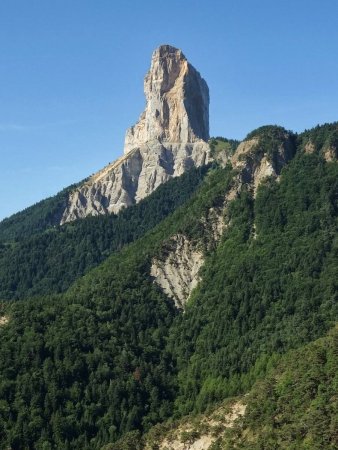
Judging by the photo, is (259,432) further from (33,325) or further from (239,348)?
(33,325)

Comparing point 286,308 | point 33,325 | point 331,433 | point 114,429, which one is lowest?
point 331,433

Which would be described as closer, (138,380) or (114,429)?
(114,429)

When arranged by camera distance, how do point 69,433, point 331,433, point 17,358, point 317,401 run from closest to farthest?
point 331,433 → point 317,401 → point 69,433 → point 17,358

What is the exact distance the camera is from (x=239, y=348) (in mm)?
190000

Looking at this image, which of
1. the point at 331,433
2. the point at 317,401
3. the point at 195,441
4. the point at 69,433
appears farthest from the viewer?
the point at 69,433

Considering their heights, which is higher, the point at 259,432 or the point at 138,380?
the point at 138,380

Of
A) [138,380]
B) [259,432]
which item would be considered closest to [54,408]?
[138,380]

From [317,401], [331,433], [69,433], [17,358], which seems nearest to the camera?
[331,433]

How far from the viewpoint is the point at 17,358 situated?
183 meters

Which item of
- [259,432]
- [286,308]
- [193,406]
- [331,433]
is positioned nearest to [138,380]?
[193,406]

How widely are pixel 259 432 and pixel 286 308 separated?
64.7 metres

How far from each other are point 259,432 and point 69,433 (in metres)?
51.6

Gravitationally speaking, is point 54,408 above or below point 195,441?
above

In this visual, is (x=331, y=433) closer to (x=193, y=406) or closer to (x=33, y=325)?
(x=193, y=406)
